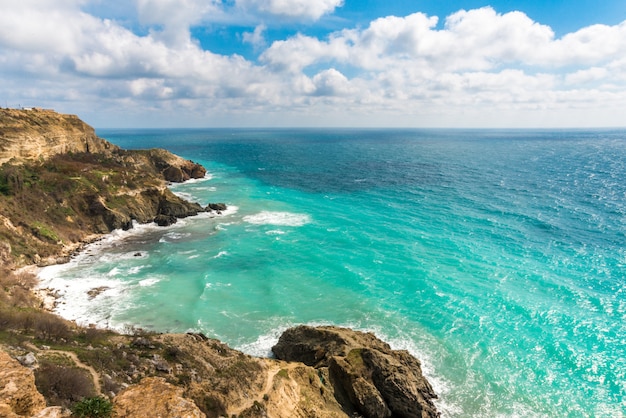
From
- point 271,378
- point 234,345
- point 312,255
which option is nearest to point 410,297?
point 312,255

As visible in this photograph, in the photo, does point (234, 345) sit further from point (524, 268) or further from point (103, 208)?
point (103, 208)

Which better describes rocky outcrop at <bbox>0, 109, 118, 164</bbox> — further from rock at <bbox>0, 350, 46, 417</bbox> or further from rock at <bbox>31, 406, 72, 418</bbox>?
rock at <bbox>31, 406, 72, 418</bbox>

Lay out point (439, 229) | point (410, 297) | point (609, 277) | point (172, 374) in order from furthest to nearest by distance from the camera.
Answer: point (439, 229), point (609, 277), point (410, 297), point (172, 374)

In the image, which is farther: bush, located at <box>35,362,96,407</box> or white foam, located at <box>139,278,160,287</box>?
white foam, located at <box>139,278,160,287</box>

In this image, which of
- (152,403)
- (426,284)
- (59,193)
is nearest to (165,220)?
(59,193)

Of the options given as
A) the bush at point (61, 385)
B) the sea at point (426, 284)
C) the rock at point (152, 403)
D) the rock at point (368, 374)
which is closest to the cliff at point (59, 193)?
the sea at point (426, 284)

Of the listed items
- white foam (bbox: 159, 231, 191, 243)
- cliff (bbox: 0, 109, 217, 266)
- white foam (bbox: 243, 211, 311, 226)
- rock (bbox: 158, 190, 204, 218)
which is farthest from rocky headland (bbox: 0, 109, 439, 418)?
white foam (bbox: 243, 211, 311, 226)
